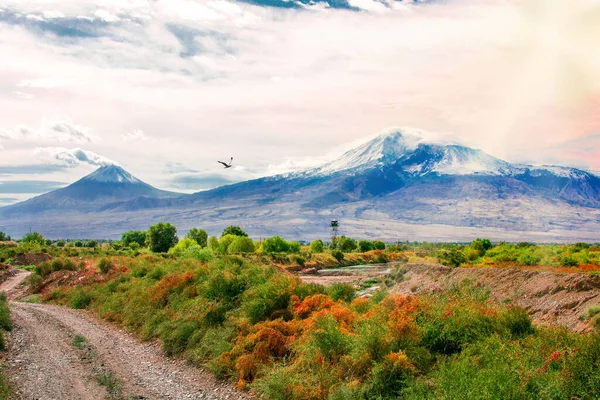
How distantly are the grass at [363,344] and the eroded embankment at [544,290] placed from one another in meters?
2.63

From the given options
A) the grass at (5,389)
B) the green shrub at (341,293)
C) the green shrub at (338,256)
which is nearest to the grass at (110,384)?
the grass at (5,389)

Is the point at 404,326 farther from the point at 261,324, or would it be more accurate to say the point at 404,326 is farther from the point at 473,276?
the point at 473,276

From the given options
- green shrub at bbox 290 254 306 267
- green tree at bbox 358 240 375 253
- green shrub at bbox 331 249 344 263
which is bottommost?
green tree at bbox 358 240 375 253

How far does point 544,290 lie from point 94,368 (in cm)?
1710

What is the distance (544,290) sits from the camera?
64.1 ft

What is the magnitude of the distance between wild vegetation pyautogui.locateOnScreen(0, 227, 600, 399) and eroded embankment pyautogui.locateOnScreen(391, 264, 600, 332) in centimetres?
116

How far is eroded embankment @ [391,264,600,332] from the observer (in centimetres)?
1680

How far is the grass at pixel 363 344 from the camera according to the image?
1079 centimetres

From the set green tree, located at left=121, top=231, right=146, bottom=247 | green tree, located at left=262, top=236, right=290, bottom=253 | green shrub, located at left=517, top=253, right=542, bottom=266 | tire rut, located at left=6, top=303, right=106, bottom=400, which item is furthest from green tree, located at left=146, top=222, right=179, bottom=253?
green shrub, located at left=517, top=253, right=542, bottom=266

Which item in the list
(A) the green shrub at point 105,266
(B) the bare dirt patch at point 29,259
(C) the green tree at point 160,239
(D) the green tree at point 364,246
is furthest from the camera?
(D) the green tree at point 364,246

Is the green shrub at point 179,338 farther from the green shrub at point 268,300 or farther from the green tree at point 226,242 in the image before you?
the green tree at point 226,242

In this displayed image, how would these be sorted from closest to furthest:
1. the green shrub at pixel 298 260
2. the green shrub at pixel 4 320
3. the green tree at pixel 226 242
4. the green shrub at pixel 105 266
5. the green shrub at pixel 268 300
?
the green shrub at pixel 268 300, the green shrub at pixel 4 320, the green shrub at pixel 105 266, the green shrub at pixel 298 260, the green tree at pixel 226 242

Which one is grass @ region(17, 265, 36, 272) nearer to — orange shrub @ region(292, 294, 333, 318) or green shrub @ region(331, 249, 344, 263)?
orange shrub @ region(292, 294, 333, 318)

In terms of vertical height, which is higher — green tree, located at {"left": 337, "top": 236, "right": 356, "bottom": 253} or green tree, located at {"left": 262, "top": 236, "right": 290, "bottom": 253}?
green tree, located at {"left": 262, "top": 236, "right": 290, "bottom": 253}
